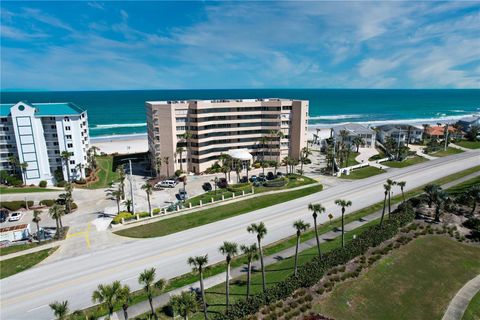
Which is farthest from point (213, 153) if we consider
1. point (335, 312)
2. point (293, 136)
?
point (335, 312)

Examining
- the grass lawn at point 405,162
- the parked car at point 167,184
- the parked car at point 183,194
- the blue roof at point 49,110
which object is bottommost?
the parked car at point 183,194

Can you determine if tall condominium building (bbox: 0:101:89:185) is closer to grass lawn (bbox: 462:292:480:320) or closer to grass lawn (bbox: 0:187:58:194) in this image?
grass lawn (bbox: 0:187:58:194)

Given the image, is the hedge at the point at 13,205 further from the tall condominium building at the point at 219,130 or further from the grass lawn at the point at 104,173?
the tall condominium building at the point at 219,130

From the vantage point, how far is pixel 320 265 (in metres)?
38.3

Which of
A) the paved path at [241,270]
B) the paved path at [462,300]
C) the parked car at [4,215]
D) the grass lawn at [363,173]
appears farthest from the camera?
the grass lawn at [363,173]

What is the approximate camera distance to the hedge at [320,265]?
1225 inches

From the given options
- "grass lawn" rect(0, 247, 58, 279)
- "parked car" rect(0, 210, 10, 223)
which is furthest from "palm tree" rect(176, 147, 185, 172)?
"grass lawn" rect(0, 247, 58, 279)

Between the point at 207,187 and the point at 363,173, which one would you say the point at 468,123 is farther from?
the point at 207,187

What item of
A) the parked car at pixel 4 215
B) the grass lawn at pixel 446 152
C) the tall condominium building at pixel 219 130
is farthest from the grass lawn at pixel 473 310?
the grass lawn at pixel 446 152

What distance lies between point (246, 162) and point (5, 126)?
6051cm

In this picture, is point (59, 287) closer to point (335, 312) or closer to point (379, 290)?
point (335, 312)

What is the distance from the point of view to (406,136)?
120 m

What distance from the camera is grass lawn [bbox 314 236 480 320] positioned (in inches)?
1270

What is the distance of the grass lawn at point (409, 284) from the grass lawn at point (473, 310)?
182cm
